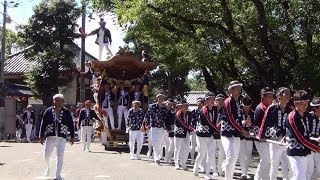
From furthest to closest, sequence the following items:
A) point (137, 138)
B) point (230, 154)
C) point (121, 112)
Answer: point (121, 112) → point (137, 138) → point (230, 154)

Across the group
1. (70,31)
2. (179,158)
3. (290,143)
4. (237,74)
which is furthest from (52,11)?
(290,143)

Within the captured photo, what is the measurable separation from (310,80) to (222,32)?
395 cm

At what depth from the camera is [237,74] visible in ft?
80.7

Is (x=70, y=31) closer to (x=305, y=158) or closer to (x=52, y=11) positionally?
(x=52, y=11)

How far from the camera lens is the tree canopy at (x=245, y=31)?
18.5 metres

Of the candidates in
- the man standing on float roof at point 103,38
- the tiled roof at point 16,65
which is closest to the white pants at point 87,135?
the man standing on float roof at point 103,38

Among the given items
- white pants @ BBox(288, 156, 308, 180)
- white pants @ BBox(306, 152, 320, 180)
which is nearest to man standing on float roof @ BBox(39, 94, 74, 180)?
white pants @ BBox(306, 152, 320, 180)

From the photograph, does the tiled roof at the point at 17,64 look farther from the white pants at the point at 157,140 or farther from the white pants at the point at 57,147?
the white pants at the point at 57,147

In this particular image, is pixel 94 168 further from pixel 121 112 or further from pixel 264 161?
pixel 121 112

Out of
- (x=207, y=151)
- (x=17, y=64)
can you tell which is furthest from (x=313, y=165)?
(x=17, y=64)

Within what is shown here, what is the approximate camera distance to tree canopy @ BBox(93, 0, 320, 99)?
18469 mm

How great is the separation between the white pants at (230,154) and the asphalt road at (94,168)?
1.96m

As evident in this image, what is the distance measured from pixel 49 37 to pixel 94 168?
59.2 feet

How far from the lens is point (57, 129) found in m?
11.0
